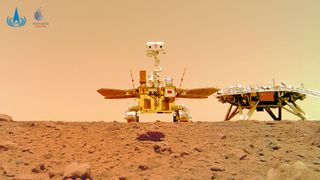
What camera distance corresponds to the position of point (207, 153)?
46.9 ft

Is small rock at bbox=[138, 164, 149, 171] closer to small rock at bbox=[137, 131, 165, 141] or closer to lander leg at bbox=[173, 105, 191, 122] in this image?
small rock at bbox=[137, 131, 165, 141]

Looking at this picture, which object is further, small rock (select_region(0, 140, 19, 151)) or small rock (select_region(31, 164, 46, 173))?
small rock (select_region(0, 140, 19, 151))

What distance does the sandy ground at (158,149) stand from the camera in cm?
1264

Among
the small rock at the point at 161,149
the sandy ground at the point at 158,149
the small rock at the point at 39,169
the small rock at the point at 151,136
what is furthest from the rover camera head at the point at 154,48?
the small rock at the point at 39,169

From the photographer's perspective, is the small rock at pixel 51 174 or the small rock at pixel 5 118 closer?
the small rock at pixel 51 174

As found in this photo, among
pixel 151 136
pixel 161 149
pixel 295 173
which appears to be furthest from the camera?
pixel 151 136

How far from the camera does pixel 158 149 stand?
14.4 m

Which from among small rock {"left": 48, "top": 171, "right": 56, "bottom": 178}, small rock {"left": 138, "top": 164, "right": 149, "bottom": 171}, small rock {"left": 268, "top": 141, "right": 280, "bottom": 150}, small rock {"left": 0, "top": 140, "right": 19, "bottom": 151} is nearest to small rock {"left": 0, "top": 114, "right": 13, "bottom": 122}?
small rock {"left": 0, "top": 140, "right": 19, "bottom": 151}

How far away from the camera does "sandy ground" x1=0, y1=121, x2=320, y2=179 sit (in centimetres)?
1264

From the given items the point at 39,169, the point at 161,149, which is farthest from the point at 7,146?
the point at 161,149

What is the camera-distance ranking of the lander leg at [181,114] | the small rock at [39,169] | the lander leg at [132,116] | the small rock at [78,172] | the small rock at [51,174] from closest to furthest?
the small rock at [78,172]
the small rock at [51,174]
the small rock at [39,169]
the lander leg at [132,116]
the lander leg at [181,114]

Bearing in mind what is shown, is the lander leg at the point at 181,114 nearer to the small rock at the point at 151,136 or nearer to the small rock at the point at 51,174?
the small rock at the point at 151,136

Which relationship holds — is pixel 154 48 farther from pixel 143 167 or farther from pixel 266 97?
pixel 143 167

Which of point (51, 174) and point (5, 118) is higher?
point (5, 118)
